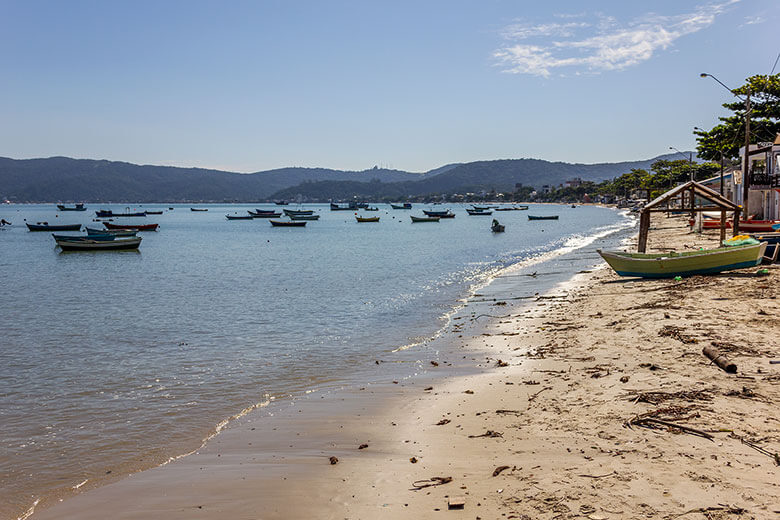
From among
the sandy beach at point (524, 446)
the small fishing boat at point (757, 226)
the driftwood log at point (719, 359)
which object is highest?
the small fishing boat at point (757, 226)

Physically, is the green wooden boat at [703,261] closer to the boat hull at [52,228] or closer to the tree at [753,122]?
the tree at [753,122]

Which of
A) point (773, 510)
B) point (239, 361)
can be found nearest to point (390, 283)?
point (239, 361)

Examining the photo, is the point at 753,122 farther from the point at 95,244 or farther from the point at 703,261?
the point at 95,244

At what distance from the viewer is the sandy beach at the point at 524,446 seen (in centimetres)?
569

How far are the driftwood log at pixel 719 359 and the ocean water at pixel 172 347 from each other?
6.00 meters

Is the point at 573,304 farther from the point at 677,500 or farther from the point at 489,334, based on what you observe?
the point at 677,500

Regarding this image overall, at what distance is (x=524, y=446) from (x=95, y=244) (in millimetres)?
56059

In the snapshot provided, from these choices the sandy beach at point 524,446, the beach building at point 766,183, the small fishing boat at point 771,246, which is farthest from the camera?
the beach building at point 766,183

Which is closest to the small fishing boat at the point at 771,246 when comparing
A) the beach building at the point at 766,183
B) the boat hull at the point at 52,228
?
the beach building at the point at 766,183

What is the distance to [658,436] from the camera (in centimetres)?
686

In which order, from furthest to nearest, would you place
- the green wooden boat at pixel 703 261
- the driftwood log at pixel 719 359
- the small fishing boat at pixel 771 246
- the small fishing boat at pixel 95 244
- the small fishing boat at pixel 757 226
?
the small fishing boat at pixel 95 244, the small fishing boat at pixel 757 226, the small fishing boat at pixel 771 246, the green wooden boat at pixel 703 261, the driftwood log at pixel 719 359

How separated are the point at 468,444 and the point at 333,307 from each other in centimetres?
1544

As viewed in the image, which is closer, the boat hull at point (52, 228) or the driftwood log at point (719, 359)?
the driftwood log at point (719, 359)

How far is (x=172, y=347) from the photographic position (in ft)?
53.1
